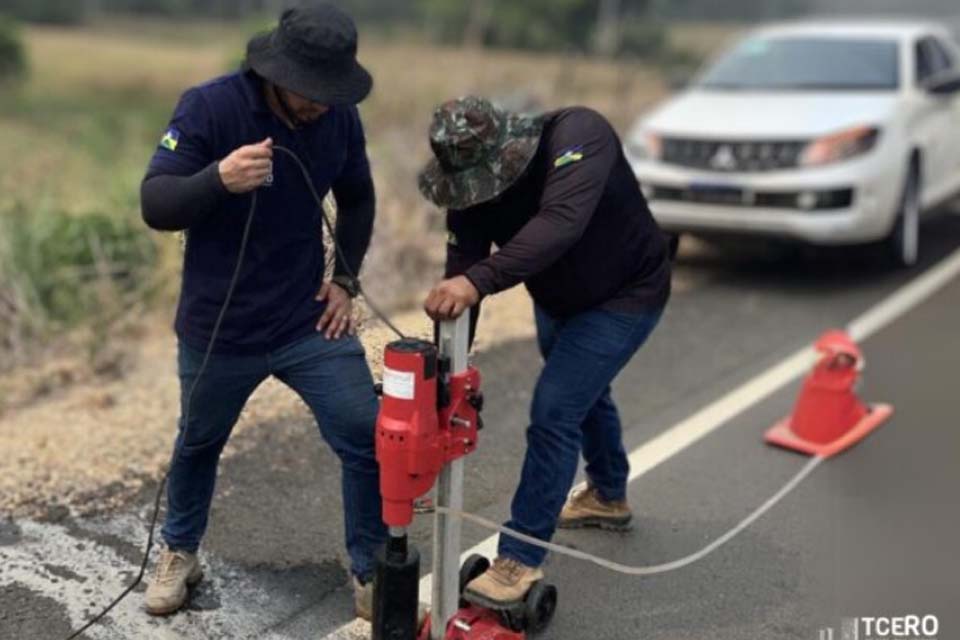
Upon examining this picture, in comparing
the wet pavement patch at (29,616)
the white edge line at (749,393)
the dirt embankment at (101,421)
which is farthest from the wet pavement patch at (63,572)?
the white edge line at (749,393)

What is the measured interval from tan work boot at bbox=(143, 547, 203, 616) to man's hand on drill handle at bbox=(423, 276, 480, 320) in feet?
4.16

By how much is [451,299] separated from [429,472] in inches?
18.3

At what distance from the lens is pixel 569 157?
10.6ft

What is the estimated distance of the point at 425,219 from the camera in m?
7.80

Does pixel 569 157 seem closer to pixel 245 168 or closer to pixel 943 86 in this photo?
pixel 245 168

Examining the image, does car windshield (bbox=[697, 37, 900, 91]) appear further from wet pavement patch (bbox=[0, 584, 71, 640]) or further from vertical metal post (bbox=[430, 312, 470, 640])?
wet pavement patch (bbox=[0, 584, 71, 640])

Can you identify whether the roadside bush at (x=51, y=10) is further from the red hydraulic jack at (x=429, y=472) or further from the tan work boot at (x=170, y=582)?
the red hydraulic jack at (x=429, y=472)

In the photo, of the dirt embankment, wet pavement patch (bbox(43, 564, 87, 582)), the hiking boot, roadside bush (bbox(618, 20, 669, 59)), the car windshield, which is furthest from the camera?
roadside bush (bbox(618, 20, 669, 59))

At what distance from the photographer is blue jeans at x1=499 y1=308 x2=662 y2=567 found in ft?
11.3

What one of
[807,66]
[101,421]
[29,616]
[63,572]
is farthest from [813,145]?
[29,616]

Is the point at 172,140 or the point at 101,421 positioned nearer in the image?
the point at 172,140

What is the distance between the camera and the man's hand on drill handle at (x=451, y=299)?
3002 mm

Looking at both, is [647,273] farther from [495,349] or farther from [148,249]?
[148,249]

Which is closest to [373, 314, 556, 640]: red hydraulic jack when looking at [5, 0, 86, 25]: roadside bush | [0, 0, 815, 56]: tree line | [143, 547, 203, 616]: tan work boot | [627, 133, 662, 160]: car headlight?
[143, 547, 203, 616]: tan work boot
